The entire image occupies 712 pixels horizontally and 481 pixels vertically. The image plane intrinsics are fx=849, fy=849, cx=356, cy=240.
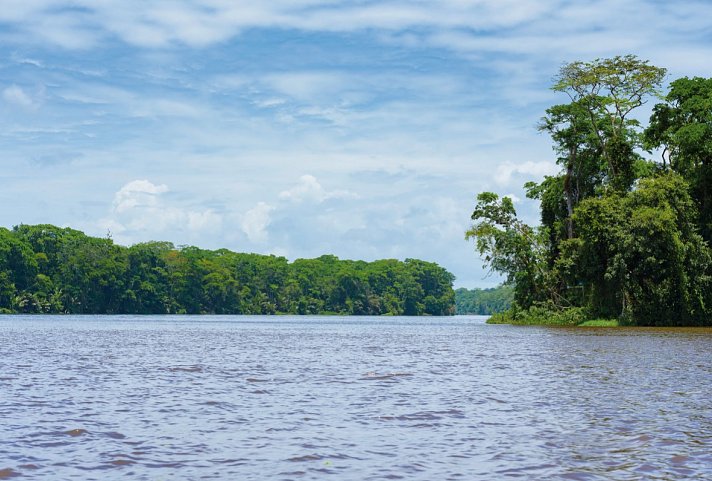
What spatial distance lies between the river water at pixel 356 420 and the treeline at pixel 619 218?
1491 inches

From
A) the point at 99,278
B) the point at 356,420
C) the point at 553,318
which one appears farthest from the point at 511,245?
the point at 99,278

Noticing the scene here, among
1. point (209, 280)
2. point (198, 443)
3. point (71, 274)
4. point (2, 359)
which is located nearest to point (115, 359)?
point (2, 359)

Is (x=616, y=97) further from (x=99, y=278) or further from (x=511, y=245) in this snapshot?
(x=99, y=278)

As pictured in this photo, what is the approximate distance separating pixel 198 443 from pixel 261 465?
7.37ft

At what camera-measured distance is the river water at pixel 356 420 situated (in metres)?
13.0

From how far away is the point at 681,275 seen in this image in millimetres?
68500

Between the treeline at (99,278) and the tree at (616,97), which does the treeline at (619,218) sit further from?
the treeline at (99,278)

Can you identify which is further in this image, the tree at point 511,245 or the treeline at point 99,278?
the treeline at point 99,278

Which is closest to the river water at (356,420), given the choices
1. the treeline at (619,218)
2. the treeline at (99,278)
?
the treeline at (619,218)

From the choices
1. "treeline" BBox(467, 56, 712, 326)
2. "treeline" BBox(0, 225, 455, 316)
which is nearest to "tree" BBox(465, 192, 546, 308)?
"treeline" BBox(467, 56, 712, 326)

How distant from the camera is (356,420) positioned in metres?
17.7

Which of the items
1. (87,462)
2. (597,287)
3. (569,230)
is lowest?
(87,462)

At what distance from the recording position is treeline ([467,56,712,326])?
6962 centimetres

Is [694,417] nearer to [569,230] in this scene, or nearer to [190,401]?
[190,401]
